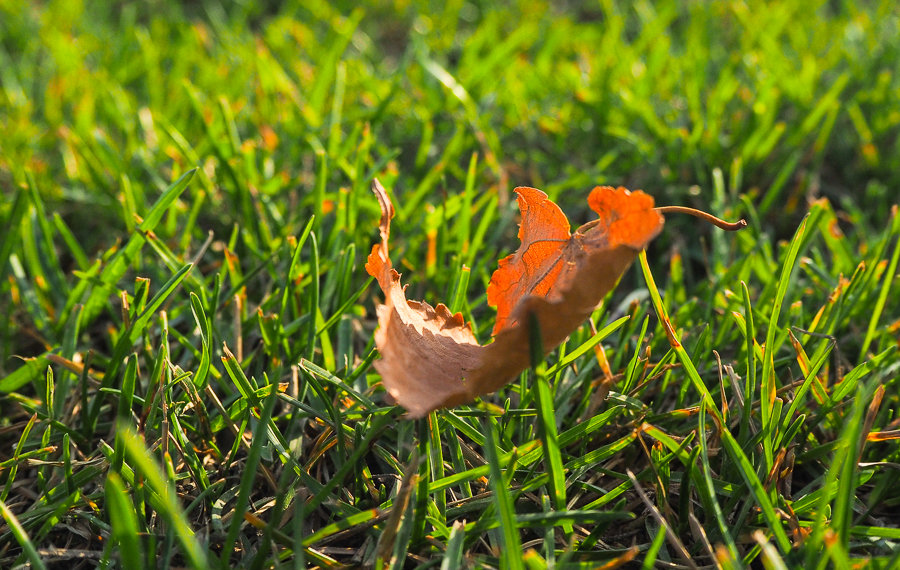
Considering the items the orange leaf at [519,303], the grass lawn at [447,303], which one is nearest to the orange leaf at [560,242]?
the orange leaf at [519,303]

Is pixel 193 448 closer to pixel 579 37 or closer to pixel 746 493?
pixel 746 493

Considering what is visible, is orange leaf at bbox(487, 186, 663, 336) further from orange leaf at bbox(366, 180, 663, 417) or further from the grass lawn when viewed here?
the grass lawn

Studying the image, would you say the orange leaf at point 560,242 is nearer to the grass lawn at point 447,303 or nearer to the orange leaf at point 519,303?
the orange leaf at point 519,303

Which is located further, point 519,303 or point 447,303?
point 447,303

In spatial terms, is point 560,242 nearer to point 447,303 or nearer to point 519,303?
point 519,303

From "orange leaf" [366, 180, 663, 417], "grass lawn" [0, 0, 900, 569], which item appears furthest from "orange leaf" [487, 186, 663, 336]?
"grass lawn" [0, 0, 900, 569]

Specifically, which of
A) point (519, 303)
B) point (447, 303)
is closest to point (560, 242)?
point (519, 303)
